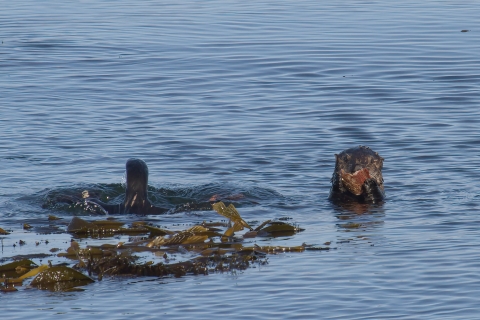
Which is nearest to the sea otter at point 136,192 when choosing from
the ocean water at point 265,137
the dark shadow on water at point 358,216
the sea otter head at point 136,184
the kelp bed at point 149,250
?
the sea otter head at point 136,184

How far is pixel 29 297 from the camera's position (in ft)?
22.2

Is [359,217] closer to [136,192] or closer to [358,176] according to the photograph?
[358,176]

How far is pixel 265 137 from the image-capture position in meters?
13.3

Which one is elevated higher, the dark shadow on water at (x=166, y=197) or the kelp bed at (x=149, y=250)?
the dark shadow on water at (x=166, y=197)

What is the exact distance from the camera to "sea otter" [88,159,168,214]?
30.7 feet

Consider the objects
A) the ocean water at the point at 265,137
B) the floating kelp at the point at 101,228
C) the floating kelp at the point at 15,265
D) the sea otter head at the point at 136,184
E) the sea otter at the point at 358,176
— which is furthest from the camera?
the sea otter at the point at 358,176

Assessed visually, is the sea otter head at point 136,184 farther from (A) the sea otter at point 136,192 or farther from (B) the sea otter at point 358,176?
(B) the sea otter at point 358,176

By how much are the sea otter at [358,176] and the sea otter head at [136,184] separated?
6.41ft

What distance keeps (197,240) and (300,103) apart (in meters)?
7.83

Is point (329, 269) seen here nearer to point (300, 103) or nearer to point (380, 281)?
point (380, 281)

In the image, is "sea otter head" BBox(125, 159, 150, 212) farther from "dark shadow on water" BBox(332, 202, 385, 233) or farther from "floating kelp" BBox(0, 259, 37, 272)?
"floating kelp" BBox(0, 259, 37, 272)

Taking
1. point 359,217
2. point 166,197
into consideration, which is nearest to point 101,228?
point 166,197

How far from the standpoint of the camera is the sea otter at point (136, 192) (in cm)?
935

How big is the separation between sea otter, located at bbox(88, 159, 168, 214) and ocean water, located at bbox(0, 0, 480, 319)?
0.65ft
